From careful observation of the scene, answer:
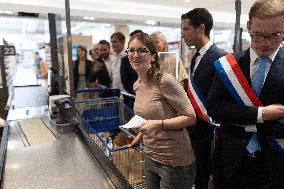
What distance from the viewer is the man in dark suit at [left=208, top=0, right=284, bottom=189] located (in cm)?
105

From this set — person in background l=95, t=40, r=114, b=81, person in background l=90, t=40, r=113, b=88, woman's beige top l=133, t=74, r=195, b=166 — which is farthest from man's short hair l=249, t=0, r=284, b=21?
person in background l=95, t=40, r=114, b=81

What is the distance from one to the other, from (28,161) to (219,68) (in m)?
1.14

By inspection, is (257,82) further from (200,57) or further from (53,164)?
(53,164)

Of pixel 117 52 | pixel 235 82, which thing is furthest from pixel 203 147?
pixel 117 52

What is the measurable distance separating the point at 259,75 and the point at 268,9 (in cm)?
27

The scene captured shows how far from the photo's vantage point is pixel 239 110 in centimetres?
113

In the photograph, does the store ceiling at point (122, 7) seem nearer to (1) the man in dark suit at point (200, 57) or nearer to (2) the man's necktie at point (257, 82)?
(1) the man in dark suit at point (200, 57)

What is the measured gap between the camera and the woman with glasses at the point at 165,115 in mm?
1384

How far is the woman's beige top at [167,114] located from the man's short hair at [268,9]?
20.9 inches

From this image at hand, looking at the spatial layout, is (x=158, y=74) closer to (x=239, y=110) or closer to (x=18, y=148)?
(x=239, y=110)

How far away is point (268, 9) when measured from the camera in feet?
3.39

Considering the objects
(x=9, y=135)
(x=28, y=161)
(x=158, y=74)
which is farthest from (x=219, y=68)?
(x=9, y=135)

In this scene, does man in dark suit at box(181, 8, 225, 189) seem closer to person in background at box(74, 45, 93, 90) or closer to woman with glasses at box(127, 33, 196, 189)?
woman with glasses at box(127, 33, 196, 189)

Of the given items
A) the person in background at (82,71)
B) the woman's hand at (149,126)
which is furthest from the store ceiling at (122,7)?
the woman's hand at (149,126)
